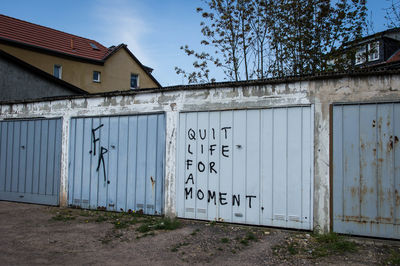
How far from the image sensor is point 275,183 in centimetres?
616

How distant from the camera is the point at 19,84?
43.0ft

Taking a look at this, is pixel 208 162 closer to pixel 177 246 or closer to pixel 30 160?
pixel 177 246

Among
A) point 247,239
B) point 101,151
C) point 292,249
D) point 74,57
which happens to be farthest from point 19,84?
point 292,249

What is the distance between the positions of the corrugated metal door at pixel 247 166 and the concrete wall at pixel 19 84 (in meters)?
8.80

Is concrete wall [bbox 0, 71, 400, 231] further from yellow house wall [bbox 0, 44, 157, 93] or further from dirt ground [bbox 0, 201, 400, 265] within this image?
yellow house wall [bbox 0, 44, 157, 93]

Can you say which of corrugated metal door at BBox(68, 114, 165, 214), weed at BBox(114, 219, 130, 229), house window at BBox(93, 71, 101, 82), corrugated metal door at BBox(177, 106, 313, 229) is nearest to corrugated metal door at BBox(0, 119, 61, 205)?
corrugated metal door at BBox(68, 114, 165, 214)

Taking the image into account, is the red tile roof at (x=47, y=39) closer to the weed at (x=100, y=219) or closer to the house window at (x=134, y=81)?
the house window at (x=134, y=81)

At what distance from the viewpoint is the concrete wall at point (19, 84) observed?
12586mm

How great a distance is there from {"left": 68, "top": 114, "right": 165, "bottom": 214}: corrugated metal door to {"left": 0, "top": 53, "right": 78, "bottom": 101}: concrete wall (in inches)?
229

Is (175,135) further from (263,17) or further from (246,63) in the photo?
(263,17)

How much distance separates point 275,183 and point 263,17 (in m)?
10.7

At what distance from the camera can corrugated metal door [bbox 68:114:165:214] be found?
739 centimetres

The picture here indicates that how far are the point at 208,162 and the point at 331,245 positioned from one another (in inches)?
107

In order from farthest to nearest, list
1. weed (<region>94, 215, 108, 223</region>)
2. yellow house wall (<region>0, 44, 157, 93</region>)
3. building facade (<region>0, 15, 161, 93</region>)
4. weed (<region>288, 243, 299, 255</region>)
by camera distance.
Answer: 1. yellow house wall (<region>0, 44, 157, 93</region>)
2. building facade (<region>0, 15, 161, 93</region>)
3. weed (<region>94, 215, 108, 223</region>)
4. weed (<region>288, 243, 299, 255</region>)
